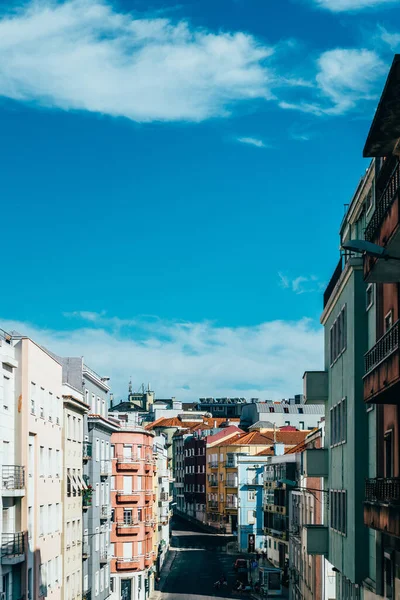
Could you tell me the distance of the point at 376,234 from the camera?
22406 millimetres

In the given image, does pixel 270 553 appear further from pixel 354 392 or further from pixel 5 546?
pixel 354 392

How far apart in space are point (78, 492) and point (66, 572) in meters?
6.43

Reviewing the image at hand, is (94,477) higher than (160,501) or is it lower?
higher

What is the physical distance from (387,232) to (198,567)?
93.8 metres

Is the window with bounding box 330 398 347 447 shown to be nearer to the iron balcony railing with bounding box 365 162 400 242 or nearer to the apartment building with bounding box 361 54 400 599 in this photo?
the apartment building with bounding box 361 54 400 599

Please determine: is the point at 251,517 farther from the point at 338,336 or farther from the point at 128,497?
the point at 338,336

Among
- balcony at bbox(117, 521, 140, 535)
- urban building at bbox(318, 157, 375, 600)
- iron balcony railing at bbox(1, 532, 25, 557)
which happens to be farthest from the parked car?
urban building at bbox(318, 157, 375, 600)

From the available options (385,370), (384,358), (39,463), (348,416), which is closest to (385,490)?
(385,370)

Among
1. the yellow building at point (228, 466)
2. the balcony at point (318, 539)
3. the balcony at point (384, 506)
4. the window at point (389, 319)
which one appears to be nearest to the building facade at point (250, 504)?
the yellow building at point (228, 466)

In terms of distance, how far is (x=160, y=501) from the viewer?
107125mm

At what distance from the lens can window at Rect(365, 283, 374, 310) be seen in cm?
3197

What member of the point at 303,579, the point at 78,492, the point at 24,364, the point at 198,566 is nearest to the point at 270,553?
the point at 198,566

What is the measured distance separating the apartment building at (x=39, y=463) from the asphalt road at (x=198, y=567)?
35.6 metres

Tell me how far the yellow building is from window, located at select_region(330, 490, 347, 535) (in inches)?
3817
